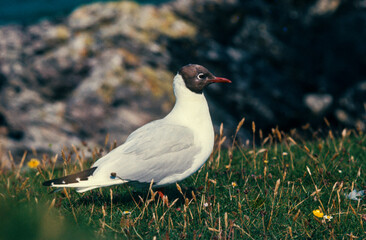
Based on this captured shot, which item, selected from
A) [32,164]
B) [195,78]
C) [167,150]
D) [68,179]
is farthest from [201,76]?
[32,164]

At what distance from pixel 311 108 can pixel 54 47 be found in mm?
5203

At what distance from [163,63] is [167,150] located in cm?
399

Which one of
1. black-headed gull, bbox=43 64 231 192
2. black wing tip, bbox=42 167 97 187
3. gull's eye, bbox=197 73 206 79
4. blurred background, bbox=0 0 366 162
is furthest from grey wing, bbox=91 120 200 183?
blurred background, bbox=0 0 366 162

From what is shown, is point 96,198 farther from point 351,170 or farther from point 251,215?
point 351,170

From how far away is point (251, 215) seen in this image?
3.77 meters

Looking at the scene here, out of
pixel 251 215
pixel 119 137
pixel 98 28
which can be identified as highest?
pixel 98 28

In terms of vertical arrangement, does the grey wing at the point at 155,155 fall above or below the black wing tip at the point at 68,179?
above

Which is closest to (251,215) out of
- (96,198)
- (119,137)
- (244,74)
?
(96,198)

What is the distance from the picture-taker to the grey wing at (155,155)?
3.83 meters

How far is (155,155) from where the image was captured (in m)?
3.90

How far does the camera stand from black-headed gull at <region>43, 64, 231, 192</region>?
3793mm

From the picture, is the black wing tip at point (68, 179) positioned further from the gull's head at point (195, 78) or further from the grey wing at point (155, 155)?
the gull's head at point (195, 78)

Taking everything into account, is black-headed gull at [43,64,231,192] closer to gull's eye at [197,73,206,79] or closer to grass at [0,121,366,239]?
gull's eye at [197,73,206,79]

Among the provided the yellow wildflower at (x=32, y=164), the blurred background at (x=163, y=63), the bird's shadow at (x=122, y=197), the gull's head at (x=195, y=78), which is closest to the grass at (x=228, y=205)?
the bird's shadow at (x=122, y=197)
